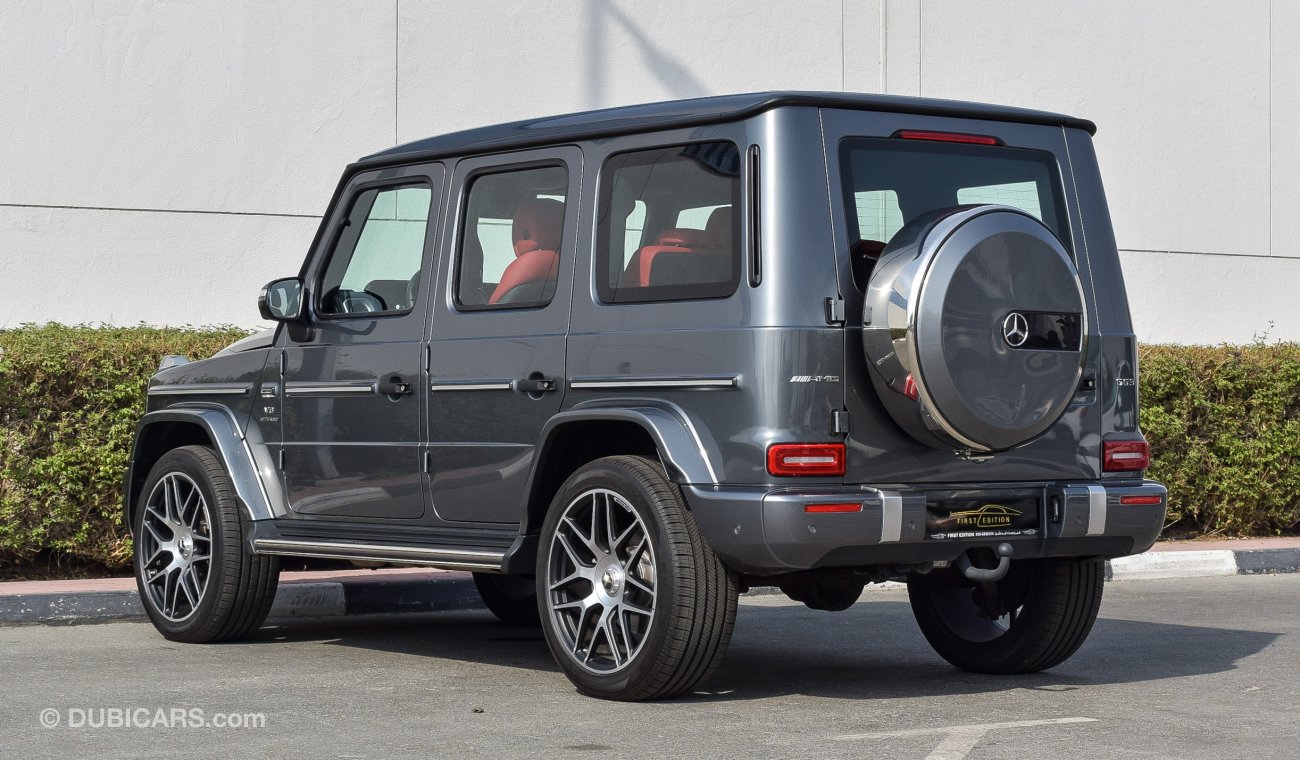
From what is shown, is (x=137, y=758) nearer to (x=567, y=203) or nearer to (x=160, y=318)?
(x=567, y=203)

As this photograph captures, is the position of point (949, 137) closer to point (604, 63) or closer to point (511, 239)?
point (511, 239)

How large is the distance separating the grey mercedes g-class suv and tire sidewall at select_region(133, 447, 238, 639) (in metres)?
0.26

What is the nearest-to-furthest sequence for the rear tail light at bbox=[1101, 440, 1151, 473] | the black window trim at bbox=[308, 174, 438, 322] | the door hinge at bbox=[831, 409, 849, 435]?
1. the door hinge at bbox=[831, 409, 849, 435]
2. the rear tail light at bbox=[1101, 440, 1151, 473]
3. the black window trim at bbox=[308, 174, 438, 322]

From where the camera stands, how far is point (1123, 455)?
6.50 metres

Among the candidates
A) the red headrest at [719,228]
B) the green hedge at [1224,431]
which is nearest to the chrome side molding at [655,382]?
the red headrest at [719,228]

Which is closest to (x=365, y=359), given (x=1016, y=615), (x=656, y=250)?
(x=656, y=250)

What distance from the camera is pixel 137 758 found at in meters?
5.22

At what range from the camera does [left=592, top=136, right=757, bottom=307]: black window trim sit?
19.6 ft

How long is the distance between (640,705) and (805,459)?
107 centimetres

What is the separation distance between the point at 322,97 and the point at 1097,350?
25.8ft

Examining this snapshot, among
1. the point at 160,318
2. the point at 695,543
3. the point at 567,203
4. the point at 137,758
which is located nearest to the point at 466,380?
the point at 567,203

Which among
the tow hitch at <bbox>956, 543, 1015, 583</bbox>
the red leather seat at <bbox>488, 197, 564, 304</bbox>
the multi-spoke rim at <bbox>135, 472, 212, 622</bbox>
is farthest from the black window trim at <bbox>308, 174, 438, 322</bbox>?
the tow hitch at <bbox>956, 543, 1015, 583</bbox>

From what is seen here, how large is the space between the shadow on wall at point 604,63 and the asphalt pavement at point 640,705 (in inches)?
238

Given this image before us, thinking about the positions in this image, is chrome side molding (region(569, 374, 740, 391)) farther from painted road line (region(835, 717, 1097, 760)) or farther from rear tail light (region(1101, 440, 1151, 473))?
rear tail light (region(1101, 440, 1151, 473))
